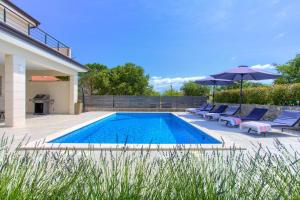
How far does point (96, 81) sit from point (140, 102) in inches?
300

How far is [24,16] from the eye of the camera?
17156mm

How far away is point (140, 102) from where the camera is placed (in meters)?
24.1

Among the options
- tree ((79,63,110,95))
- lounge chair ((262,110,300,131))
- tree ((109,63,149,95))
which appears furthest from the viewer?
tree ((109,63,149,95))

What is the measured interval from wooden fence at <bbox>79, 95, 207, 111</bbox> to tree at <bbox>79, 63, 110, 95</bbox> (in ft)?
17.9

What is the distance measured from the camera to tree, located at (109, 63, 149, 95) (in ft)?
95.4

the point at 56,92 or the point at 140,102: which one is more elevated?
the point at 56,92

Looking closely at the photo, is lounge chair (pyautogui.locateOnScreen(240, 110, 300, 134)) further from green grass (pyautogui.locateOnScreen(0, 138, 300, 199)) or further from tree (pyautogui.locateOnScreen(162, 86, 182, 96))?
tree (pyautogui.locateOnScreen(162, 86, 182, 96))

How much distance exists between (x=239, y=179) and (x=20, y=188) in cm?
164

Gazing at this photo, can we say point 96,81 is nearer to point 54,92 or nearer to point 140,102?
point 140,102

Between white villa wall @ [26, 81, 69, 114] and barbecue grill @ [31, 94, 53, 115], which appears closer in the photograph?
barbecue grill @ [31, 94, 53, 115]

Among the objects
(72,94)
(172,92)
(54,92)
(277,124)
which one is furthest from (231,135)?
(172,92)

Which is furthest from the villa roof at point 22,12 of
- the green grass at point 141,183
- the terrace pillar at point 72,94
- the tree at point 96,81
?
the green grass at point 141,183

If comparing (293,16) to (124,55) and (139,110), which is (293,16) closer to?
(139,110)

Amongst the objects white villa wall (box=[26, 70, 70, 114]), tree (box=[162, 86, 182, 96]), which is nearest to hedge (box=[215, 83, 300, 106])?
white villa wall (box=[26, 70, 70, 114])
